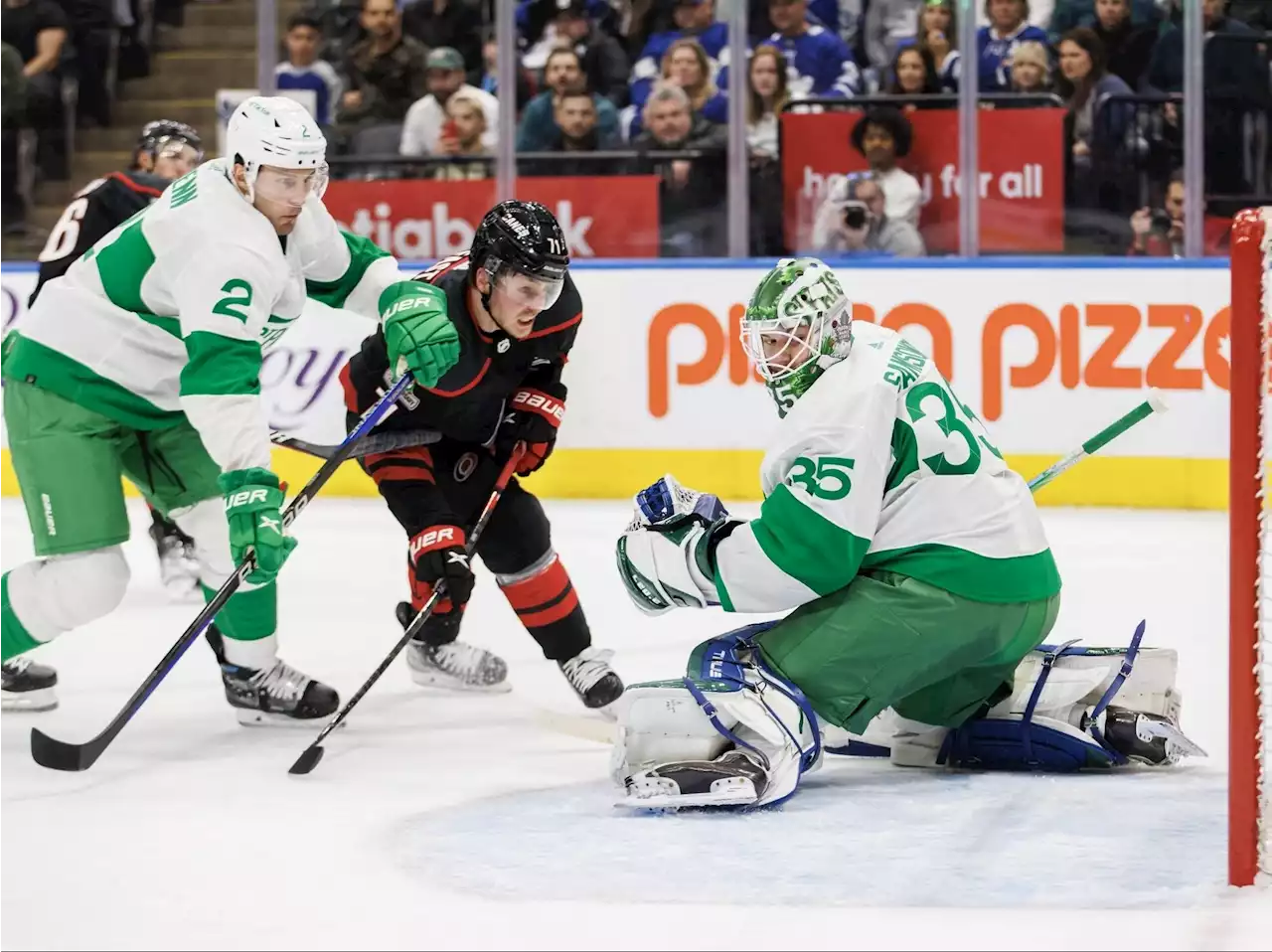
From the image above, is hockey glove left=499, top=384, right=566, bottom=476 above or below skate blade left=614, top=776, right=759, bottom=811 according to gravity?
above

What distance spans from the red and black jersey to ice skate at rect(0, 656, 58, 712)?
852 millimetres

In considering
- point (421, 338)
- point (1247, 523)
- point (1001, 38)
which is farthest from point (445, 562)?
point (1001, 38)

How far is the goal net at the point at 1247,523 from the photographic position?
2514 mm

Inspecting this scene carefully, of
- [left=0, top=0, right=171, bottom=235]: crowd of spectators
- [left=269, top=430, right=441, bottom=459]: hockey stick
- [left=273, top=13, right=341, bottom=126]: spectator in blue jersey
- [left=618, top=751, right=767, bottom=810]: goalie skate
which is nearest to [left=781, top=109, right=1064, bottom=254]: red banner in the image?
[left=273, top=13, right=341, bottom=126]: spectator in blue jersey

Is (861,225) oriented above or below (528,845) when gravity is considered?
above

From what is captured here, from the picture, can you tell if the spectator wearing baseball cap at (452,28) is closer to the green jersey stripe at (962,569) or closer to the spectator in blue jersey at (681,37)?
the spectator in blue jersey at (681,37)

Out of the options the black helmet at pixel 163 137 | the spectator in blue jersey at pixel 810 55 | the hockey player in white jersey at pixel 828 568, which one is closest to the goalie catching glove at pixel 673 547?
the hockey player in white jersey at pixel 828 568

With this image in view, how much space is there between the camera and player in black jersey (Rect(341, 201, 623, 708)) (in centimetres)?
357

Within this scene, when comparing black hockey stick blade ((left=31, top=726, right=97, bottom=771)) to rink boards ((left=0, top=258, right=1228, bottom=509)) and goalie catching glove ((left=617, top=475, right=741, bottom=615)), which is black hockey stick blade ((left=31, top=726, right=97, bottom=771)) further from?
rink boards ((left=0, top=258, right=1228, bottom=509))

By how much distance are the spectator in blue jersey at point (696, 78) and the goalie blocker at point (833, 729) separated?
362 centimetres

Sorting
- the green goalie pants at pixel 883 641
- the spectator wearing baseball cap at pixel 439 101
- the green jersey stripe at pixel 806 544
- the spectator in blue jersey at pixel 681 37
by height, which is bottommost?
the green goalie pants at pixel 883 641

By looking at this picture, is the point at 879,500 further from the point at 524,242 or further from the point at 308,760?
the point at 308,760

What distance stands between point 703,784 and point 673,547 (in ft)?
1.20

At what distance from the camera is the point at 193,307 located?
129 inches
